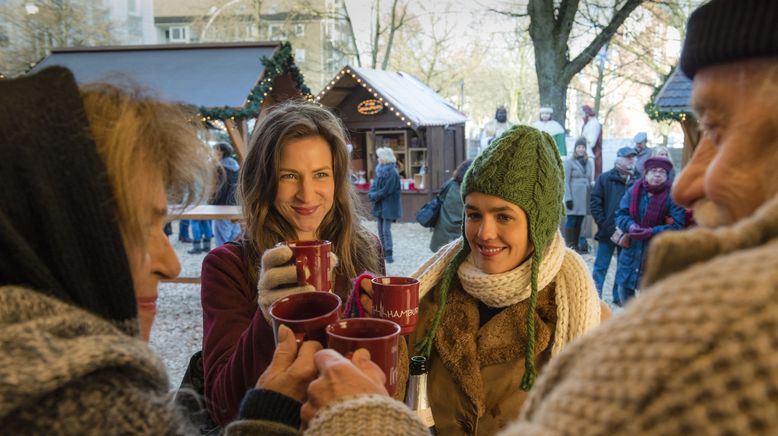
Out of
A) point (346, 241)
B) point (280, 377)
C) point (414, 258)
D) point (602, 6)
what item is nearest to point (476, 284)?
point (346, 241)

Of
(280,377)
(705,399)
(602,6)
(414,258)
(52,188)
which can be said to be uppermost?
(602,6)

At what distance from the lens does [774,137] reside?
762mm

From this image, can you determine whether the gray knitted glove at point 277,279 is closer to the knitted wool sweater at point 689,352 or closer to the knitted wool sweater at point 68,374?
the knitted wool sweater at point 68,374

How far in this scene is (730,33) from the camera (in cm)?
81

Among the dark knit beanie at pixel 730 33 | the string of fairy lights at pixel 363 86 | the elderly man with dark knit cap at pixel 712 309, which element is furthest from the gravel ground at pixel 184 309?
the string of fairy lights at pixel 363 86

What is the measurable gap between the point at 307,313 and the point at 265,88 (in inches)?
239

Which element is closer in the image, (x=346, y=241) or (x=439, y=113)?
(x=346, y=241)

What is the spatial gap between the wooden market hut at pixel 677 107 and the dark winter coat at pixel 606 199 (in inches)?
67.4

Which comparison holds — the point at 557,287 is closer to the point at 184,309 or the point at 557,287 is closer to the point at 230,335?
the point at 230,335

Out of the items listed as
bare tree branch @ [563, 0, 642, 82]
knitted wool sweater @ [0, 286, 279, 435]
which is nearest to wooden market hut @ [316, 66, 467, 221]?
bare tree branch @ [563, 0, 642, 82]

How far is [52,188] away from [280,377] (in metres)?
0.63

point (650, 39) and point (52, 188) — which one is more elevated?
point (650, 39)

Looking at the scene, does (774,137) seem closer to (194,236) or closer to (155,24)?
(194,236)

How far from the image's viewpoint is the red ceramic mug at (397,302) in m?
1.65
